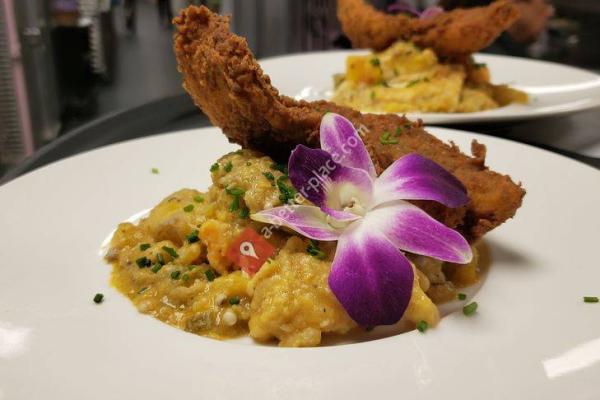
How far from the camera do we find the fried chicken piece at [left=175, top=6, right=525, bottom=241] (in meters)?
1.78

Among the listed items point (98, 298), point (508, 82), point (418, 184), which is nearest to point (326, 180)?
point (418, 184)

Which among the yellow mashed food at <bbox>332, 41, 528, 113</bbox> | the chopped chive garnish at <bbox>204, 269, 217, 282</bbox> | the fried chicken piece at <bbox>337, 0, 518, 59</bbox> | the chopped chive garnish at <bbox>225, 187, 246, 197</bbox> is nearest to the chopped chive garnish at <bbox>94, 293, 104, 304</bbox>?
the chopped chive garnish at <bbox>204, 269, 217, 282</bbox>

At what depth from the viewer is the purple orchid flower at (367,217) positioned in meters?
1.52

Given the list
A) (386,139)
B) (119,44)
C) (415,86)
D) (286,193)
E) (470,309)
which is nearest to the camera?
(470,309)

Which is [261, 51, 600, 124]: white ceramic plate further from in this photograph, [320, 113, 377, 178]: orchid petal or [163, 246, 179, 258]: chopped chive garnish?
[163, 246, 179, 258]: chopped chive garnish

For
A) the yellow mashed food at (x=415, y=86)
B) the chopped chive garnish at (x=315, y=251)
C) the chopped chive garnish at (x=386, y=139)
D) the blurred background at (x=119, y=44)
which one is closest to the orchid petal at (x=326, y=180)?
the chopped chive garnish at (x=315, y=251)

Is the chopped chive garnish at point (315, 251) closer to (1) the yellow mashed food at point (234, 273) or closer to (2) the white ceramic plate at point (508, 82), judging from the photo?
(1) the yellow mashed food at point (234, 273)

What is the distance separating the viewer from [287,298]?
1.54 m

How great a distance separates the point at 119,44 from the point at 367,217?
19.3ft

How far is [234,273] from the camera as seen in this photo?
174cm

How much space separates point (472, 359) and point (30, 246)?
4.33 feet

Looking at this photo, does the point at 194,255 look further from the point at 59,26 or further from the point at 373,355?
the point at 59,26

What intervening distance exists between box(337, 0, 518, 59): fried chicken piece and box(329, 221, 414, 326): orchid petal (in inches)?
97.3

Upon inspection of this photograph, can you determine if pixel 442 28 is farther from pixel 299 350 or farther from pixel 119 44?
pixel 119 44
